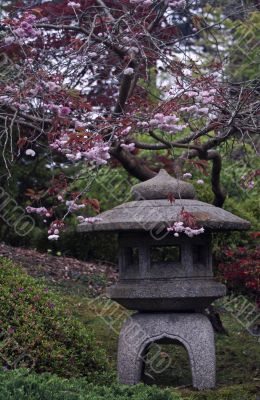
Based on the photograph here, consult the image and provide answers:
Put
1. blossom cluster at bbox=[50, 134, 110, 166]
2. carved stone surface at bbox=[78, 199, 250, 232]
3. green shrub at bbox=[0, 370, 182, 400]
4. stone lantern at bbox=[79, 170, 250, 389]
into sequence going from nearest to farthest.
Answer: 1. green shrub at bbox=[0, 370, 182, 400]
2. blossom cluster at bbox=[50, 134, 110, 166]
3. carved stone surface at bbox=[78, 199, 250, 232]
4. stone lantern at bbox=[79, 170, 250, 389]

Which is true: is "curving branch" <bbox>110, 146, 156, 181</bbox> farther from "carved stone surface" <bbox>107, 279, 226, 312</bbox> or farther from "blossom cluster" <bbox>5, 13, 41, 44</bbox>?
"blossom cluster" <bbox>5, 13, 41, 44</bbox>

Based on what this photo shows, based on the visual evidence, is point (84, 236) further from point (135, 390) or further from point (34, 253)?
point (135, 390)

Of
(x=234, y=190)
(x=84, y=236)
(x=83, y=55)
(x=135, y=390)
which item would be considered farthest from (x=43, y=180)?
(x=135, y=390)

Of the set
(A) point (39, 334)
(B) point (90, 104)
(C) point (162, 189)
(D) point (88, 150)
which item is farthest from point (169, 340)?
(B) point (90, 104)

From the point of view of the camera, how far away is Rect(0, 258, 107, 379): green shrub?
3.86 m

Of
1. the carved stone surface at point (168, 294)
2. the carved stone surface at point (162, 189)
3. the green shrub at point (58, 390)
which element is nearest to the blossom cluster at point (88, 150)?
the carved stone surface at point (162, 189)

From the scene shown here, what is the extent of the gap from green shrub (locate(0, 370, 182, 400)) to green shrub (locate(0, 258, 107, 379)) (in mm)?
366

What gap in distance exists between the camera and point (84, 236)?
31.2 ft

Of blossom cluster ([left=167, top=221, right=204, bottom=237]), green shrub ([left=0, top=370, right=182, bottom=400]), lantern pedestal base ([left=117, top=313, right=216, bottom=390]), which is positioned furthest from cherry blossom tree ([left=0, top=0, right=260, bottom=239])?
green shrub ([left=0, top=370, right=182, bottom=400])

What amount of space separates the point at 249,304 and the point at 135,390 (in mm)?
4251

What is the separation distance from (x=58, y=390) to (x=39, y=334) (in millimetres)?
789

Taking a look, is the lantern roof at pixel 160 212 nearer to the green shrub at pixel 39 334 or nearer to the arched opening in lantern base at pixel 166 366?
the green shrub at pixel 39 334

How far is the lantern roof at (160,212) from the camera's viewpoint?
14.8ft

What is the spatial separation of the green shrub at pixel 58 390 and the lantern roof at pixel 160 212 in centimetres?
127
